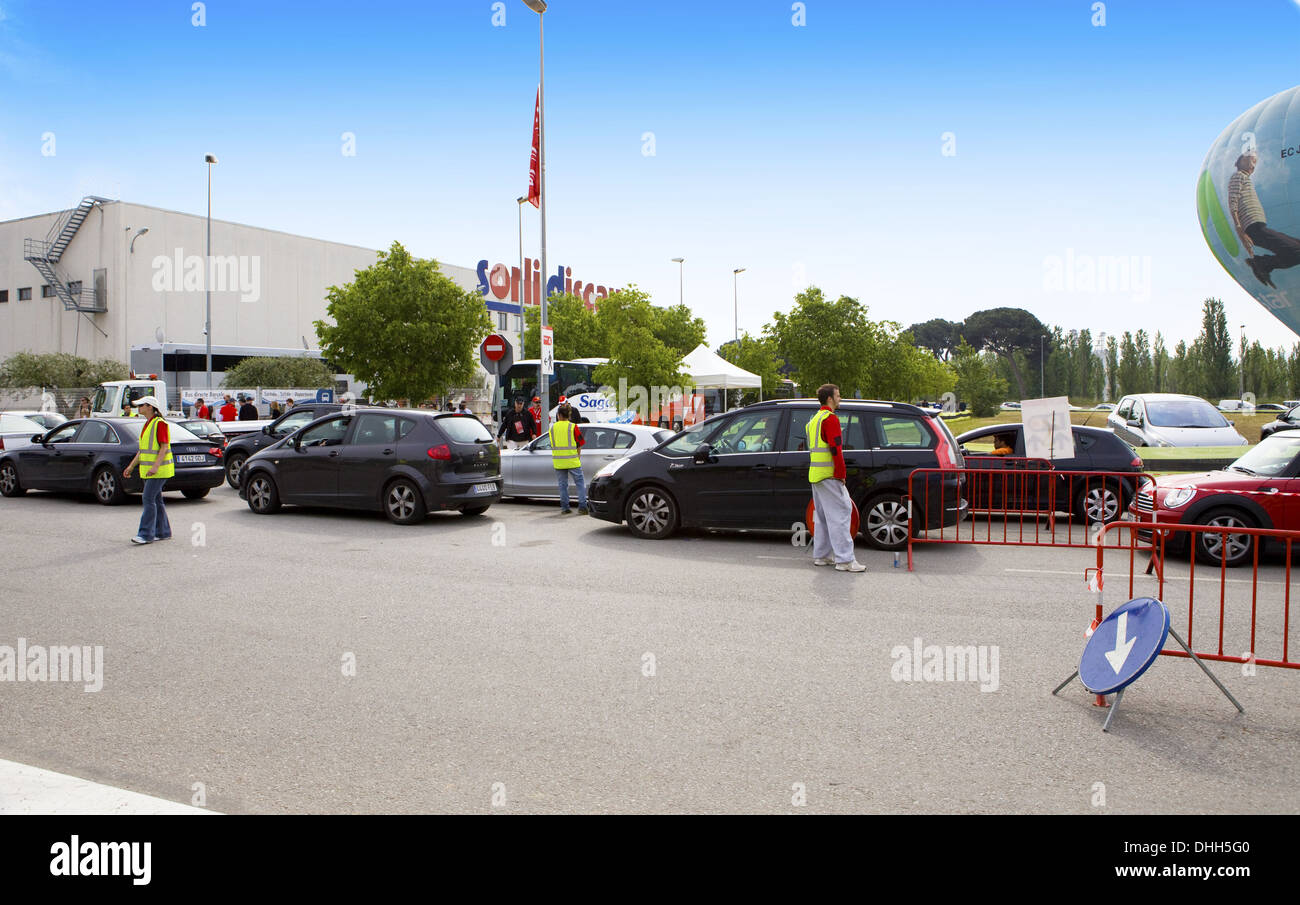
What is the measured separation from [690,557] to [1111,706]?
5759mm

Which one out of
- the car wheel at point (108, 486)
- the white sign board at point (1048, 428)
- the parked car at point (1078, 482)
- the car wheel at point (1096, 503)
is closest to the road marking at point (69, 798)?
the white sign board at point (1048, 428)

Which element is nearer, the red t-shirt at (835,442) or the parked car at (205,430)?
the red t-shirt at (835,442)

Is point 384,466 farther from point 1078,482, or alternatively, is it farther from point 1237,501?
point 1237,501

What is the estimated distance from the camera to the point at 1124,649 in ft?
16.8

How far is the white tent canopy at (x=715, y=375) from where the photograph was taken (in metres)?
32.9

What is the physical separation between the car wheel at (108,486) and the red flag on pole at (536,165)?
9.92 m

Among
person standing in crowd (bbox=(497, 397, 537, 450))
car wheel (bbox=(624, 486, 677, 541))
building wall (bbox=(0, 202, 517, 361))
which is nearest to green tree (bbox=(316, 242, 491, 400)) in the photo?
person standing in crowd (bbox=(497, 397, 537, 450))

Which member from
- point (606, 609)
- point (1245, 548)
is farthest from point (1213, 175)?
point (606, 609)

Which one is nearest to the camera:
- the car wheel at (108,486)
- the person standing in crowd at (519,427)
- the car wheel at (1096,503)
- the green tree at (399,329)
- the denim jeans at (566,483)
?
the car wheel at (1096,503)

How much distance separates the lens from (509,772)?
168 inches

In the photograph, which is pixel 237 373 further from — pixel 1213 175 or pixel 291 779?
pixel 291 779

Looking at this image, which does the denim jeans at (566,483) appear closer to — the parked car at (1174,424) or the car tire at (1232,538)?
the car tire at (1232,538)

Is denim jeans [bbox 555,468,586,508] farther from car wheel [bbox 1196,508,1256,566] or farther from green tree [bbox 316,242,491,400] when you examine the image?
green tree [bbox 316,242,491,400]

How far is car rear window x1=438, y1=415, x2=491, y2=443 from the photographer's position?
13.4 meters
